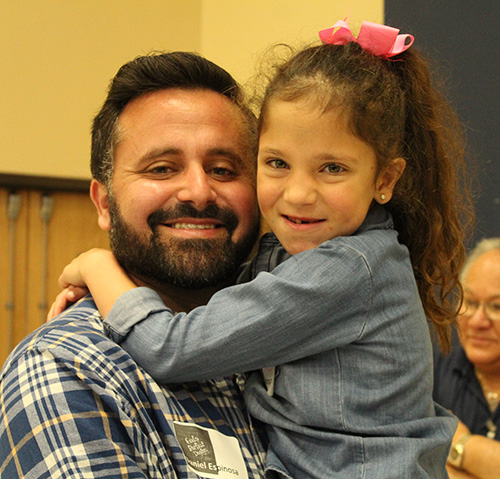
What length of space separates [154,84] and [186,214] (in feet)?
1.13

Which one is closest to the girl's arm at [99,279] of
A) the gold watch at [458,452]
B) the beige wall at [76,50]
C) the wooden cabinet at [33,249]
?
the gold watch at [458,452]

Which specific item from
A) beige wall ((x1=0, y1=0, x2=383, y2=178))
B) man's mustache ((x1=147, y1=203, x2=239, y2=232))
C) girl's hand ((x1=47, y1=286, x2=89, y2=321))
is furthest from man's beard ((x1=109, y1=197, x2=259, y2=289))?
beige wall ((x1=0, y1=0, x2=383, y2=178))

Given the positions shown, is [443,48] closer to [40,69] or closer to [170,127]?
[170,127]

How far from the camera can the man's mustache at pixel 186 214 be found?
1.42m

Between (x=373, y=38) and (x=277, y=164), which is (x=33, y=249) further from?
(x=373, y=38)

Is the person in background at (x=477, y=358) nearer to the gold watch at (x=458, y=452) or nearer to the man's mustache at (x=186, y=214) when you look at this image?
the gold watch at (x=458, y=452)

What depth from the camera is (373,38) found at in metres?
1.24

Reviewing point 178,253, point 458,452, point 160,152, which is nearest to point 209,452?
point 178,253

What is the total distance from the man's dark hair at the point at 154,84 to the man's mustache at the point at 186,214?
200 millimetres

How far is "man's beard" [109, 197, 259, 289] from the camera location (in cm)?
143

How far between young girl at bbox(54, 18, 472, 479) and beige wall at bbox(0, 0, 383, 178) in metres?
1.79

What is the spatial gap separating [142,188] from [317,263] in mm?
526

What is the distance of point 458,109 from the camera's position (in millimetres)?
2379

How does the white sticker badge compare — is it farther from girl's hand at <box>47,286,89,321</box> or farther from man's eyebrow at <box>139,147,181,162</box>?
man's eyebrow at <box>139,147,181,162</box>
